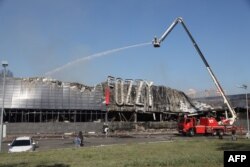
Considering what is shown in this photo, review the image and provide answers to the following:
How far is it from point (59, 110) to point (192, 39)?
3209 centimetres

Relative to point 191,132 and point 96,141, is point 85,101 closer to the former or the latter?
point 191,132

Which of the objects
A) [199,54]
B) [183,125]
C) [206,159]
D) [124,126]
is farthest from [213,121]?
[206,159]

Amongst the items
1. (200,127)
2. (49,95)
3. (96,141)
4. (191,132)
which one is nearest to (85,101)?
(49,95)

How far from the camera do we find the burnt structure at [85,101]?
236ft

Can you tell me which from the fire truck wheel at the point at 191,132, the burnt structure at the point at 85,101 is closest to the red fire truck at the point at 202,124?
the fire truck wheel at the point at 191,132

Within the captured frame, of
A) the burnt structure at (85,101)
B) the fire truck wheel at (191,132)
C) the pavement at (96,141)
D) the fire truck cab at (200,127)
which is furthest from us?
the burnt structure at (85,101)

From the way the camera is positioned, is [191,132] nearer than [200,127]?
Yes

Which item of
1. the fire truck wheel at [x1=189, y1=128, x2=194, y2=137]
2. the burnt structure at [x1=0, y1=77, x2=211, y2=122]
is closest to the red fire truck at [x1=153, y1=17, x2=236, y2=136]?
the fire truck wheel at [x1=189, y1=128, x2=194, y2=137]

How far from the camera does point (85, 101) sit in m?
77.9

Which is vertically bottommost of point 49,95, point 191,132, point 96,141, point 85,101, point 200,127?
point 96,141

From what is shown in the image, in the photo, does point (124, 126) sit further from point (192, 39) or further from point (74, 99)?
point (192, 39)

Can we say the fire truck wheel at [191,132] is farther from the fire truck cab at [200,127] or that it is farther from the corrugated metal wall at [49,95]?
the corrugated metal wall at [49,95]

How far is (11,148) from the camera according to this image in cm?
3134

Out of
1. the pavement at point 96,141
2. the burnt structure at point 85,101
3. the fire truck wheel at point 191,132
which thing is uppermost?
the burnt structure at point 85,101
